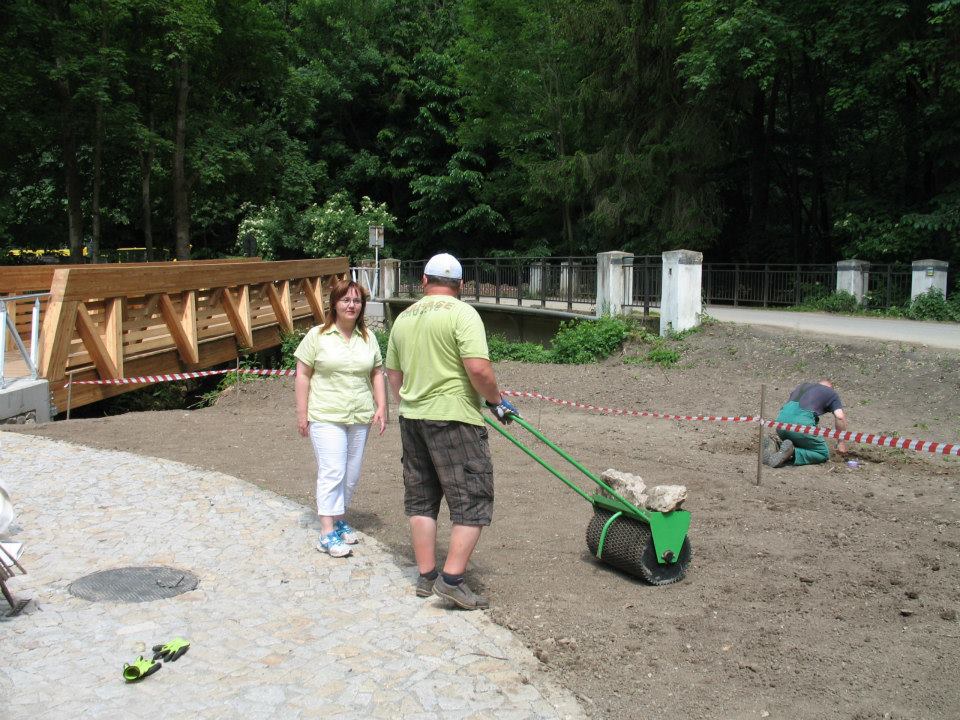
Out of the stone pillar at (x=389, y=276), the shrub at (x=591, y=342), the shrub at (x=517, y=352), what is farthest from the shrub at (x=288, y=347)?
the stone pillar at (x=389, y=276)

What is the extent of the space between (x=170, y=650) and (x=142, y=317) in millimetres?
9778

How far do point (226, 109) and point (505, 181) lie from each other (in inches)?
516

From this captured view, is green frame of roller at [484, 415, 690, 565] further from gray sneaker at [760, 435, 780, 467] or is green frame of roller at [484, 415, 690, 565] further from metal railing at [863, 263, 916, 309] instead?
metal railing at [863, 263, 916, 309]

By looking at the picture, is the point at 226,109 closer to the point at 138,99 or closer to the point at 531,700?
the point at 138,99

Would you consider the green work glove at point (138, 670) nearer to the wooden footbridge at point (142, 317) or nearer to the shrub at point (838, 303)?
the wooden footbridge at point (142, 317)

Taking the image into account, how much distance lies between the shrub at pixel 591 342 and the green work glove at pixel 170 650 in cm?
1297

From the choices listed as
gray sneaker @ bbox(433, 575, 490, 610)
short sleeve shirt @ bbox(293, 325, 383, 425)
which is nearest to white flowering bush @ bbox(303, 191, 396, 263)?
short sleeve shirt @ bbox(293, 325, 383, 425)

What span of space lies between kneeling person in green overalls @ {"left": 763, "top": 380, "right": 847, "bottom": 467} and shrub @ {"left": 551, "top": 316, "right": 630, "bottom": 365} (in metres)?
7.50

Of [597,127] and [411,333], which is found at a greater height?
[597,127]

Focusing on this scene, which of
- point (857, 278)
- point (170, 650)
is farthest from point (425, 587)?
point (857, 278)

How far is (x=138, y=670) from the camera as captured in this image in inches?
150

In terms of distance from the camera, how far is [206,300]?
15461mm

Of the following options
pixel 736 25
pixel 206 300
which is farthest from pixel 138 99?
pixel 736 25

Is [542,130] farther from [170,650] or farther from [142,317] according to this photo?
[170,650]
